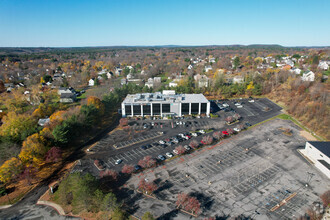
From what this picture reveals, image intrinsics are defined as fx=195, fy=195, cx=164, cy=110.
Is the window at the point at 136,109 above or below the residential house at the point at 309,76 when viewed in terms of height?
below

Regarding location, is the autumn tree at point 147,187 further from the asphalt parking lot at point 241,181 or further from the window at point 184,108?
the window at point 184,108

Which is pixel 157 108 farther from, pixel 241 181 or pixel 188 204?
pixel 188 204

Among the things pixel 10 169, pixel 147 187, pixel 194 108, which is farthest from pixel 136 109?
pixel 10 169

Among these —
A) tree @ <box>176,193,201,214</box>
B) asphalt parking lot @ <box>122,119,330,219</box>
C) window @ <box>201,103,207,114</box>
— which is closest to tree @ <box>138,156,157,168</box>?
asphalt parking lot @ <box>122,119,330,219</box>

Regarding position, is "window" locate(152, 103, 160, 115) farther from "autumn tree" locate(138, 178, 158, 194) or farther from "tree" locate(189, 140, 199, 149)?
"autumn tree" locate(138, 178, 158, 194)

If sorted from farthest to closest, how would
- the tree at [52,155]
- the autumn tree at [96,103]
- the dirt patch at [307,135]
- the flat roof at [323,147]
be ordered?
the autumn tree at [96,103] → the dirt patch at [307,135] → the tree at [52,155] → the flat roof at [323,147]

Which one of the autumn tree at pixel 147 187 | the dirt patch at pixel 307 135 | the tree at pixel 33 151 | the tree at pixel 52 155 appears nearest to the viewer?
the autumn tree at pixel 147 187

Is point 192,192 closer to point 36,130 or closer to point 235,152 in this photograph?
point 235,152

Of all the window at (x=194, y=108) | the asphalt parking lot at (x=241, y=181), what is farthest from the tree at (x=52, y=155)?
the window at (x=194, y=108)
